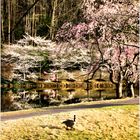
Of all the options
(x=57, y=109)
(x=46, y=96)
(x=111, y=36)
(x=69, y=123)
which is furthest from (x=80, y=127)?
(x=46, y=96)

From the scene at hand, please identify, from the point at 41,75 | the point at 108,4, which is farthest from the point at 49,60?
the point at 108,4

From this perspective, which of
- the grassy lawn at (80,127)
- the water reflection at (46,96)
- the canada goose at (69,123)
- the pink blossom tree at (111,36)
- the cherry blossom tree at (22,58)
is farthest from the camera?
the cherry blossom tree at (22,58)

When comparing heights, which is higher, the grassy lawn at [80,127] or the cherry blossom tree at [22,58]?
the cherry blossom tree at [22,58]

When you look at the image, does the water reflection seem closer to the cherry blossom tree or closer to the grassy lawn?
the cherry blossom tree

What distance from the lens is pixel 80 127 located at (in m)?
13.0

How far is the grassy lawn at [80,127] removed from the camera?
12305 mm

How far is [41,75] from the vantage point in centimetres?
3036

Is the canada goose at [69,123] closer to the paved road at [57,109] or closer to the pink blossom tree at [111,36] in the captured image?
the paved road at [57,109]

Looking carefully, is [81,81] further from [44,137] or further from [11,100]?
[44,137]

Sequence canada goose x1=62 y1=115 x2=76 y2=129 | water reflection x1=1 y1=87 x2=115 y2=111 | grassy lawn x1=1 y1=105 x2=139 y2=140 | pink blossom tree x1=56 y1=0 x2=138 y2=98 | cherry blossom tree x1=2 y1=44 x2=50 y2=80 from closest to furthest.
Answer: grassy lawn x1=1 y1=105 x2=139 y2=140 < canada goose x1=62 y1=115 x2=76 y2=129 < pink blossom tree x1=56 y1=0 x2=138 y2=98 < water reflection x1=1 y1=87 x2=115 y2=111 < cherry blossom tree x1=2 y1=44 x2=50 y2=80

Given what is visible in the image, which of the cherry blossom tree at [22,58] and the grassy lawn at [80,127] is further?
the cherry blossom tree at [22,58]

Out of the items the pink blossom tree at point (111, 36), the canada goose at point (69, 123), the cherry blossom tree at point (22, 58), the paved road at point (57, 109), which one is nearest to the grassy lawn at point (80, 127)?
the canada goose at point (69, 123)

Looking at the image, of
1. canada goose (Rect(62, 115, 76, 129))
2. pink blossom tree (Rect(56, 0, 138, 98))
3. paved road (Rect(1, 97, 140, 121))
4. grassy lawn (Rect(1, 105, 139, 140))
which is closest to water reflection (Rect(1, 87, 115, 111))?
pink blossom tree (Rect(56, 0, 138, 98))

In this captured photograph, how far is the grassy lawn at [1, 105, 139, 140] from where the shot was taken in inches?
484
